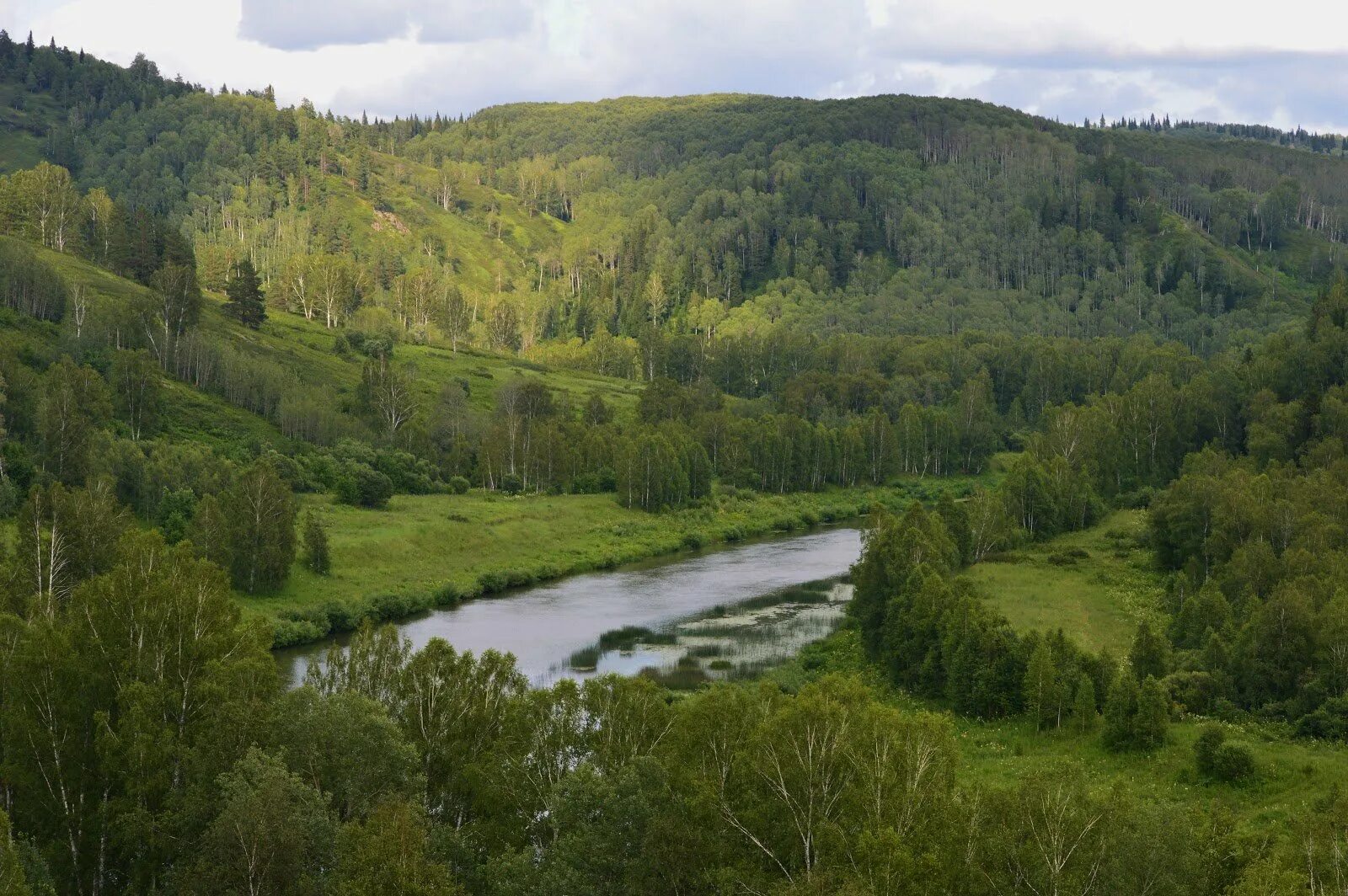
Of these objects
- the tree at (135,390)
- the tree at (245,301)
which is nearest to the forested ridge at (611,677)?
the tree at (135,390)

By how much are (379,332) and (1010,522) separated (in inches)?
3735

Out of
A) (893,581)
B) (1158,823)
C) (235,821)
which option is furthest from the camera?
(893,581)

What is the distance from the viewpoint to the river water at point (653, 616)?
76.2 meters

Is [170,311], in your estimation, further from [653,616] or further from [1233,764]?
[1233,764]

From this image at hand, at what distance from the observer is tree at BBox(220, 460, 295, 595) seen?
274 ft

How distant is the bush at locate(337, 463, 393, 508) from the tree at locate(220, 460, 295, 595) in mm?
22220

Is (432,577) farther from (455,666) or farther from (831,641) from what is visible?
(455,666)

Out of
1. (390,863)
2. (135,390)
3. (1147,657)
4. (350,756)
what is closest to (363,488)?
(135,390)

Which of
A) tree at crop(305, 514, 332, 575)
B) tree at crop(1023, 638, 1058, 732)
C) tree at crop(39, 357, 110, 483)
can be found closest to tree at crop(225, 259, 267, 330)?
tree at crop(39, 357, 110, 483)

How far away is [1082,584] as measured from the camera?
296 ft

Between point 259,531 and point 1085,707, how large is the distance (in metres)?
49.6

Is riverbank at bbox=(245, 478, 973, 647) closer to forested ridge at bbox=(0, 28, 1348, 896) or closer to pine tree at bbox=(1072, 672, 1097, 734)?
forested ridge at bbox=(0, 28, 1348, 896)

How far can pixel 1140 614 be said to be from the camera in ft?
266

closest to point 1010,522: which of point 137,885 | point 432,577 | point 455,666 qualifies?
point 432,577
